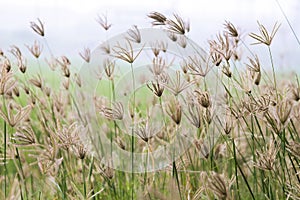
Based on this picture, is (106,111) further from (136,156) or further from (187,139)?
(136,156)

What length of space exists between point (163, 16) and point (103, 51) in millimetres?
828

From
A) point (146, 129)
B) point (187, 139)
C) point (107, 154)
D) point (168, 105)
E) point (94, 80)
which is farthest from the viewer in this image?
point (94, 80)

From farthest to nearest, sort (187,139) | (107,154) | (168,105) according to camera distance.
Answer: (107,154), (187,139), (168,105)

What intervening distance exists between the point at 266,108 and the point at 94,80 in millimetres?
1465

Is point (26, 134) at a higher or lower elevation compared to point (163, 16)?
lower

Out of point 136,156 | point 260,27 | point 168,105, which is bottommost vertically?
point 136,156

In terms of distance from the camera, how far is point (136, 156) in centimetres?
210

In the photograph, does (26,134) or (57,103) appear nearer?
(26,134)

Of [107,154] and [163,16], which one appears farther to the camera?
[107,154]

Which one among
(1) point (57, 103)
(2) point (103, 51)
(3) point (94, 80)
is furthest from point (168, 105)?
(3) point (94, 80)

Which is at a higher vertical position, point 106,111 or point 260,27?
point 260,27

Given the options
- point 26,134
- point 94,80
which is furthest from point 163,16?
point 94,80

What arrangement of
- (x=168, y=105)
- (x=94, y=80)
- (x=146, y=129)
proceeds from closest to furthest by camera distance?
(x=168, y=105)
(x=146, y=129)
(x=94, y=80)

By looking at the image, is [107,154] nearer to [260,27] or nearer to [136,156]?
[136,156]
